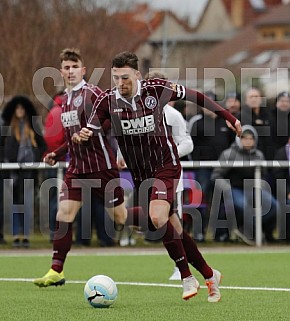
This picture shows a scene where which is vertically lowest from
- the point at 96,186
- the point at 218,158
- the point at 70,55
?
the point at 96,186

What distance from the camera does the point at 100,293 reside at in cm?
975

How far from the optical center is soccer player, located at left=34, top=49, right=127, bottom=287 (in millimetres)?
11711

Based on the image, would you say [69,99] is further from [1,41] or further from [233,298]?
[1,41]

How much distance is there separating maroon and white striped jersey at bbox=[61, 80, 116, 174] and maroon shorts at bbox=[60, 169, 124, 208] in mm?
65

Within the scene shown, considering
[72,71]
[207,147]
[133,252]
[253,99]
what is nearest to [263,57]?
[253,99]

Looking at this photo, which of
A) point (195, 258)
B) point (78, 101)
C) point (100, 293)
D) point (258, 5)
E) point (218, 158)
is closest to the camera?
point (100, 293)

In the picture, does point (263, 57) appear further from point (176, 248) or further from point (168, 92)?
point (176, 248)

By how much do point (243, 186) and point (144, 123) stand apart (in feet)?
21.4

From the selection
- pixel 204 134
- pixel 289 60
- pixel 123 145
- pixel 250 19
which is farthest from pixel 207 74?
pixel 250 19

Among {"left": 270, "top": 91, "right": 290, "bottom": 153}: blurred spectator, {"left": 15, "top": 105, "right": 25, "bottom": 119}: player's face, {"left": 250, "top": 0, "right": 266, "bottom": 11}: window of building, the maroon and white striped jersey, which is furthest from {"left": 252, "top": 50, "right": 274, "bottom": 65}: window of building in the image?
the maroon and white striped jersey

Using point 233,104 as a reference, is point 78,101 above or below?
below

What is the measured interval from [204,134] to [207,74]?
3.90 metres

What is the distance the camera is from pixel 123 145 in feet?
34.2

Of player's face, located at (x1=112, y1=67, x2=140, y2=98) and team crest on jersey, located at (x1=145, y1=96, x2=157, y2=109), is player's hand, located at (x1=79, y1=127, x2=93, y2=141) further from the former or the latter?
team crest on jersey, located at (x1=145, y1=96, x2=157, y2=109)
